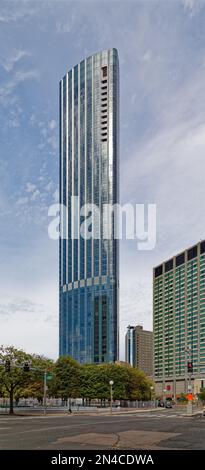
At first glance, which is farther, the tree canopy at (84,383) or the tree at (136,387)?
the tree at (136,387)

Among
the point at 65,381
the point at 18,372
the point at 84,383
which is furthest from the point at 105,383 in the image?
the point at 18,372

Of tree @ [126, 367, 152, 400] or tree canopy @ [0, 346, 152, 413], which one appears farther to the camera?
tree @ [126, 367, 152, 400]

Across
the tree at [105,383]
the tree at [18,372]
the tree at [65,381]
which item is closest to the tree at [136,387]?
the tree at [105,383]

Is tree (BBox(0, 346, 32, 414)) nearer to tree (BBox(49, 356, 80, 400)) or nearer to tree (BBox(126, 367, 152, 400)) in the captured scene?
tree (BBox(49, 356, 80, 400))

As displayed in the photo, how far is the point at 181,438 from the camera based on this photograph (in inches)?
1125

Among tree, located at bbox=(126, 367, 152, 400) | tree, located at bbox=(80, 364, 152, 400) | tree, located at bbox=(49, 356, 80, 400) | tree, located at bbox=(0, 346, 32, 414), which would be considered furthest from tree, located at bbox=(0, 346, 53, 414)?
tree, located at bbox=(126, 367, 152, 400)

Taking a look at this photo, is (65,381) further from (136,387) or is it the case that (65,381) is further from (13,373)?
(13,373)

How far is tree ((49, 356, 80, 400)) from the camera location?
377 ft

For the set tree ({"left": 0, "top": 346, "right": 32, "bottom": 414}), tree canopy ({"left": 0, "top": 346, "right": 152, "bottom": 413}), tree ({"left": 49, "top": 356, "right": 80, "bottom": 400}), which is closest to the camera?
tree ({"left": 0, "top": 346, "right": 32, "bottom": 414})

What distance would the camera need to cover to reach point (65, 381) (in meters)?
117

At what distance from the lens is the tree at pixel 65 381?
11494 cm

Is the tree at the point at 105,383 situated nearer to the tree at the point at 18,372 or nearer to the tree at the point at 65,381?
the tree at the point at 65,381
